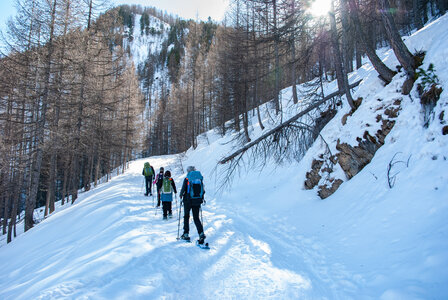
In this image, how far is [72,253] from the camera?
5.42 meters

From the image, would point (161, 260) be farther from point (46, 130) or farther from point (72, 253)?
point (46, 130)

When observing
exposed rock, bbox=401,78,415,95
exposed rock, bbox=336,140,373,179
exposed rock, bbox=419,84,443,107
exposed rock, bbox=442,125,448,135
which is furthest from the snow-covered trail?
exposed rock, bbox=401,78,415,95

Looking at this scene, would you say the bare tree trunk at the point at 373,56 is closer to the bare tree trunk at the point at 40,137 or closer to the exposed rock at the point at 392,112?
the exposed rock at the point at 392,112

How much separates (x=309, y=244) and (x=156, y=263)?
344 cm

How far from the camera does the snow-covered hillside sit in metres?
3.32

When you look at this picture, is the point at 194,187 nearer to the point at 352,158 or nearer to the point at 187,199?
the point at 187,199

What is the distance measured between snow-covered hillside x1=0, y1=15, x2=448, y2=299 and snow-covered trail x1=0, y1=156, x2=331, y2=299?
0.02 metres

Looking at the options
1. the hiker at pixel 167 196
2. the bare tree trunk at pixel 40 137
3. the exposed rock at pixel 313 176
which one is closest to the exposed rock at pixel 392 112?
the exposed rock at pixel 313 176

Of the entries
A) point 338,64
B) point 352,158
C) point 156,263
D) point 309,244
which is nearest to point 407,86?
point 338,64

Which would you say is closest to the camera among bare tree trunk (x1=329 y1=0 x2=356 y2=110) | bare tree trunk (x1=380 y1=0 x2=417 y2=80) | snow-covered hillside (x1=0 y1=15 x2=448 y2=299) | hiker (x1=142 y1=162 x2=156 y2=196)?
snow-covered hillside (x1=0 y1=15 x2=448 y2=299)

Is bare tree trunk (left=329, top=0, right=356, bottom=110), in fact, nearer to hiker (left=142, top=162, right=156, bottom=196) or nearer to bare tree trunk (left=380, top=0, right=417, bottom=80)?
bare tree trunk (left=380, top=0, right=417, bottom=80)

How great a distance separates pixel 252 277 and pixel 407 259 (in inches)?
93.5

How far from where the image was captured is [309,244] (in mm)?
5309

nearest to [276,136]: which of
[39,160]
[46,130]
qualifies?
[39,160]
